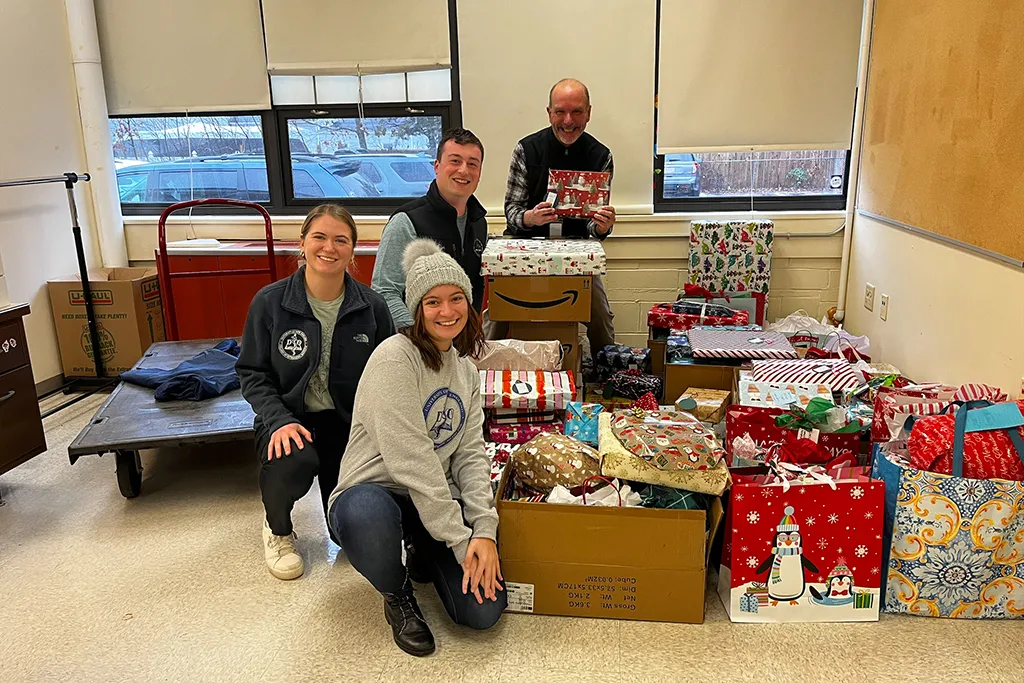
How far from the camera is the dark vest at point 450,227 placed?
2652mm

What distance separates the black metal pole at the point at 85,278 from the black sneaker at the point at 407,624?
2.81 meters

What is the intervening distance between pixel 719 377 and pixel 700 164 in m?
1.57

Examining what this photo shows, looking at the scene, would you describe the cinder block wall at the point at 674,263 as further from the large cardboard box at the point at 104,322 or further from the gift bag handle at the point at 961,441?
the gift bag handle at the point at 961,441

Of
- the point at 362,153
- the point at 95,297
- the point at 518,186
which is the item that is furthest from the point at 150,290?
the point at 518,186

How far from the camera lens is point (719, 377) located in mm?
3125

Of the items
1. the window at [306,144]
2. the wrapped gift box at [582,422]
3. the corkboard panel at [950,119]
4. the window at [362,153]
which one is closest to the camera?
the corkboard panel at [950,119]

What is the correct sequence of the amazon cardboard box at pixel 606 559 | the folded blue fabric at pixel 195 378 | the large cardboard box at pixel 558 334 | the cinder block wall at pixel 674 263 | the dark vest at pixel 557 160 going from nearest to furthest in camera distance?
the amazon cardboard box at pixel 606 559
the folded blue fabric at pixel 195 378
the large cardboard box at pixel 558 334
the dark vest at pixel 557 160
the cinder block wall at pixel 674 263

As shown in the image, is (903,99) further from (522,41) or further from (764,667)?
(764,667)

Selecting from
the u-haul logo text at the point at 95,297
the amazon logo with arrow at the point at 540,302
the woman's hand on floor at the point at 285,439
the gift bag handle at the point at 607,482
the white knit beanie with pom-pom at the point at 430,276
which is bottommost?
the gift bag handle at the point at 607,482

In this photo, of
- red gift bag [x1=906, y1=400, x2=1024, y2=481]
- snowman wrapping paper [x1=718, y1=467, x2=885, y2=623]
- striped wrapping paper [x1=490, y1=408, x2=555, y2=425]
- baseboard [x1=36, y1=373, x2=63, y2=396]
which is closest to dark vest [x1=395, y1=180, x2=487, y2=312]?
striped wrapping paper [x1=490, y1=408, x2=555, y2=425]

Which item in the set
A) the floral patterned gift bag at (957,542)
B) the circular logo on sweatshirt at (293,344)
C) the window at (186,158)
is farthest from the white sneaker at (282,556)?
the window at (186,158)

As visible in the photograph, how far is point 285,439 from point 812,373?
76.0 inches

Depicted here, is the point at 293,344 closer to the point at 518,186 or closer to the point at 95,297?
the point at 518,186

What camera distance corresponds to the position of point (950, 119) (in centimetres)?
266
